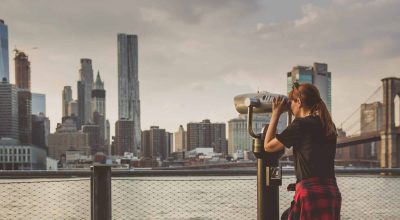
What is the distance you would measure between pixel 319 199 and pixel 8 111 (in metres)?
133

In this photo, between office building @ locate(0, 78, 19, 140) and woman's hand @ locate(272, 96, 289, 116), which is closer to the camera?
woman's hand @ locate(272, 96, 289, 116)

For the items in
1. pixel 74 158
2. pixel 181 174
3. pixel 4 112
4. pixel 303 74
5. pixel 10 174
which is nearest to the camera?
pixel 10 174

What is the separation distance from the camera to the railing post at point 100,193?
3699mm

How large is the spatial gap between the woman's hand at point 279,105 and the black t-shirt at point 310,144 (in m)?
0.24

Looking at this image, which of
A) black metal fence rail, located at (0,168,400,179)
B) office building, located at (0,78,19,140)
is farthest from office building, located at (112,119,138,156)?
black metal fence rail, located at (0,168,400,179)

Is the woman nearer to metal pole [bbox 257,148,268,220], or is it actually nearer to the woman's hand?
the woman's hand

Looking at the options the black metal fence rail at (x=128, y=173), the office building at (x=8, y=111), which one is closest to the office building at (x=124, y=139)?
the office building at (x=8, y=111)

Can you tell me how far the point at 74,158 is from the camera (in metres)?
108

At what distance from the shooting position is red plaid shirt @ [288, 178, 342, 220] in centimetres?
233

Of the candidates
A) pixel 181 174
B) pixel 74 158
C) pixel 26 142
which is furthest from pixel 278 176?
pixel 26 142

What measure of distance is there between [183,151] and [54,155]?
34388 millimetres

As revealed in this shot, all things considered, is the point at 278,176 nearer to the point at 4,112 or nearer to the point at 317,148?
the point at 317,148

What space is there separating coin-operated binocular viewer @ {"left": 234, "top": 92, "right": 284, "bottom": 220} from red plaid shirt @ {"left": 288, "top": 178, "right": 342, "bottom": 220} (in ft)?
1.67

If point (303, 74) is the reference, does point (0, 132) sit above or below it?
below
